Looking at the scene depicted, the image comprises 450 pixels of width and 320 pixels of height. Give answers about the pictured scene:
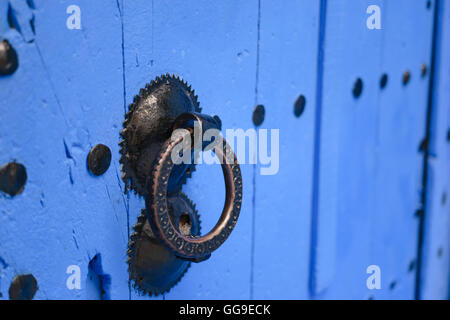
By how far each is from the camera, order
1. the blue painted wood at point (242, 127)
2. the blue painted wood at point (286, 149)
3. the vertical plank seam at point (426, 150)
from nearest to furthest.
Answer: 1. the blue painted wood at point (242, 127)
2. the blue painted wood at point (286, 149)
3. the vertical plank seam at point (426, 150)

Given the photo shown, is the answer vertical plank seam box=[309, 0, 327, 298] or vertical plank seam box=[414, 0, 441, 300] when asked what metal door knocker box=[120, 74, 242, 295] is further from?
vertical plank seam box=[414, 0, 441, 300]

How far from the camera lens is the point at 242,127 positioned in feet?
1.99

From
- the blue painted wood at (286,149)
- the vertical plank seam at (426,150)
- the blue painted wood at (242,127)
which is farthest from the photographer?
the vertical plank seam at (426,150)

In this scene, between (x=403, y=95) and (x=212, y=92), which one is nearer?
(x=212, y=92)

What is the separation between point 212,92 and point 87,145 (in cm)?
18

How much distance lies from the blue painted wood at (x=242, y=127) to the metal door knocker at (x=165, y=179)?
0.01 meters

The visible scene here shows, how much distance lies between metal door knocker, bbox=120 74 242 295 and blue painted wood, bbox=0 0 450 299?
14 millimetres

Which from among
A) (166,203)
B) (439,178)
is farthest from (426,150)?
(166,203)

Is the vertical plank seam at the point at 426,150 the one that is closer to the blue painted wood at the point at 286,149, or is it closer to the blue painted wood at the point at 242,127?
the blue painted wood at the point at 242,127

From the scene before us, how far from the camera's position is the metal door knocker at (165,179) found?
43 centimetres

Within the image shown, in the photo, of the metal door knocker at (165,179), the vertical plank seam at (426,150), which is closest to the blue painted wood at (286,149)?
the metal door knocker at (165,179)

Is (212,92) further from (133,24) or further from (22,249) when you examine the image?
(22,249)

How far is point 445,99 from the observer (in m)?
1.30
